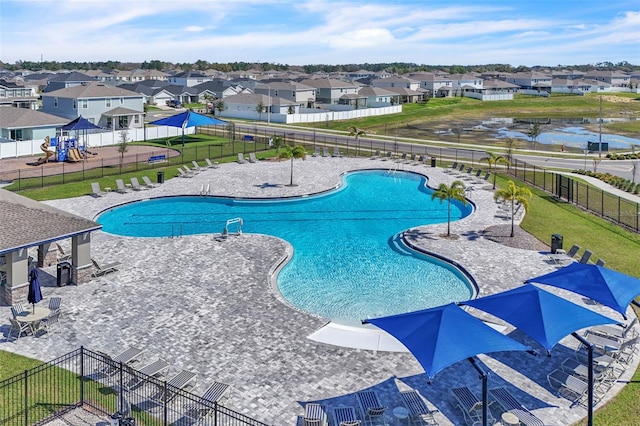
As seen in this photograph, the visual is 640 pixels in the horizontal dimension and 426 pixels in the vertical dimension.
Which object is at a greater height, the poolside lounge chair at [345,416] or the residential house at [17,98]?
the residential house at [17,98]

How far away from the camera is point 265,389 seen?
15.9 meters

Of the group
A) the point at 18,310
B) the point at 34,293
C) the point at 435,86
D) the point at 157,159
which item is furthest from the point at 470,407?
the point at 435,86

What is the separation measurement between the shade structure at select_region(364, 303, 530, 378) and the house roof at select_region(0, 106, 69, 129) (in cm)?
5459

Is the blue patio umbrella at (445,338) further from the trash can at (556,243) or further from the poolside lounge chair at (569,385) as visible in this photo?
the trash can at (556,243)

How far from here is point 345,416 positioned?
562 inches

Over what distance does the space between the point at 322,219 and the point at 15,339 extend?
20962 millimetres

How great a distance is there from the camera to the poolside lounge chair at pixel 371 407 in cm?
1449

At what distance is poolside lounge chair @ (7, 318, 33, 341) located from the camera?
738 inches

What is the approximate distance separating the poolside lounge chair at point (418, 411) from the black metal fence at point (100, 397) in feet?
13.2

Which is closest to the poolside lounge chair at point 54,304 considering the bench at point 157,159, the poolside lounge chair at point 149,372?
the poolside lounge chair at point 149,372

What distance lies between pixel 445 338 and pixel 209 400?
6.31 metres

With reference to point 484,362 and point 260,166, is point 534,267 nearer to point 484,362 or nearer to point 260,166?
point 484,362

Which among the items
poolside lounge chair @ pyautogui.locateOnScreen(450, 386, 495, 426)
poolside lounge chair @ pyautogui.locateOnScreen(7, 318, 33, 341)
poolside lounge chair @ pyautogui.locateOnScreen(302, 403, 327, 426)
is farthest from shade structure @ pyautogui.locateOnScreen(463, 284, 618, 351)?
poolside lounge chair @ pyautogui.locateOnScreen(7, 318, 33, 341)

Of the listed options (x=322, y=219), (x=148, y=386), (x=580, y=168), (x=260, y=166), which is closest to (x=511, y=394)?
(x=148, y=386)
